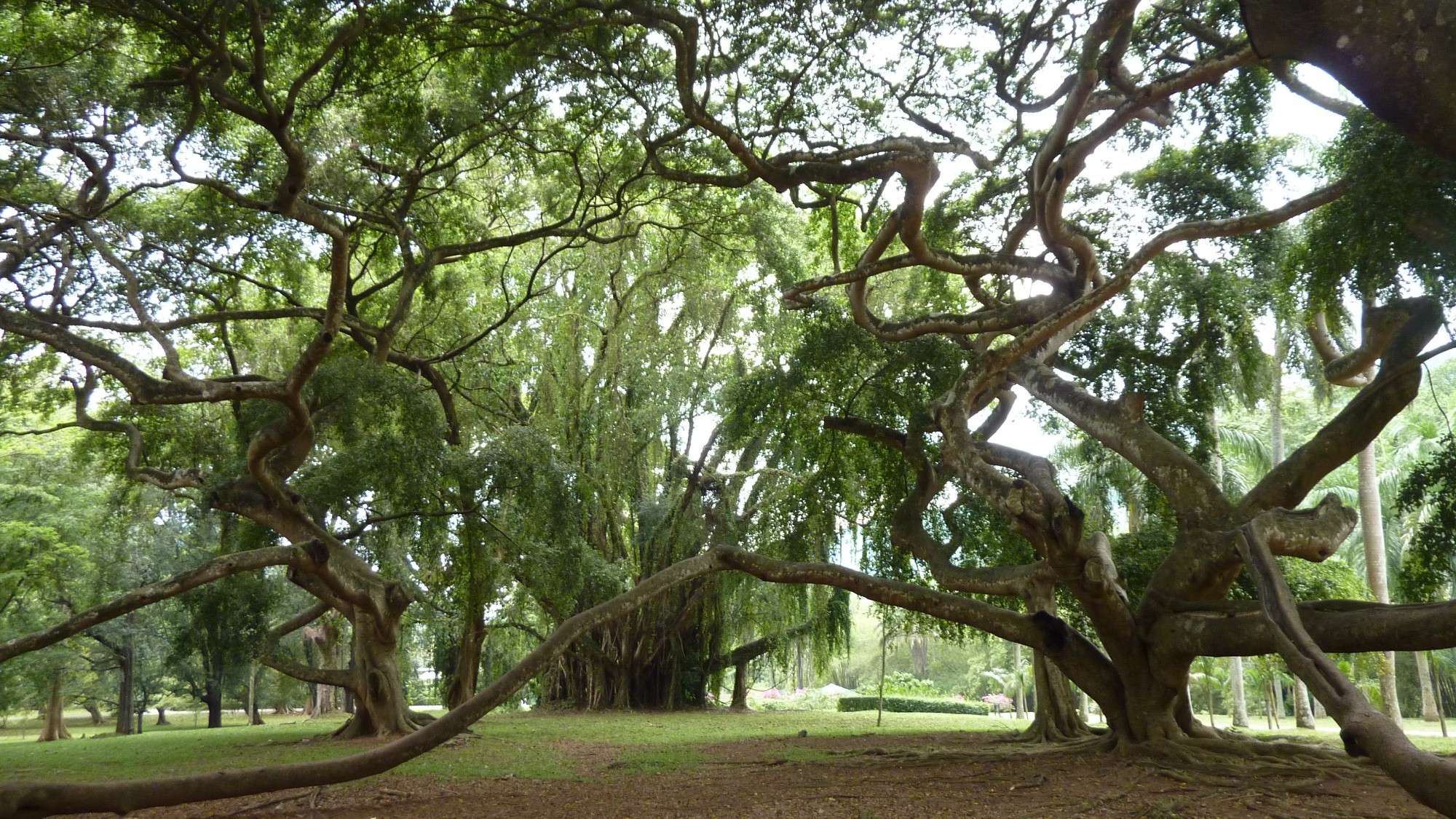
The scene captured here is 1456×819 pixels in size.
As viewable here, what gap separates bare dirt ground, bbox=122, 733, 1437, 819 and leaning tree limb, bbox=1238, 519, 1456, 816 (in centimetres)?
93

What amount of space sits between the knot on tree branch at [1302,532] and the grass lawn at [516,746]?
4109 mm

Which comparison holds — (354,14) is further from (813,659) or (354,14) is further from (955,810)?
(813,659)

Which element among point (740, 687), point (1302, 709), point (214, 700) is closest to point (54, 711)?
point (214, 700)

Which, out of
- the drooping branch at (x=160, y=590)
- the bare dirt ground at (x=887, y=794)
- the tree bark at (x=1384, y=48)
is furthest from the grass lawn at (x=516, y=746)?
the tree bark at (x=1384, y=48)

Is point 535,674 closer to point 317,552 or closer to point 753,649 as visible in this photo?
point 317,552

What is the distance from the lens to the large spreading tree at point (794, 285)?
683 cm

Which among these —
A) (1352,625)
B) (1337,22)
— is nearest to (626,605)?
(1352,625)

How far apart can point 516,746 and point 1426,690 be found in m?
22.0

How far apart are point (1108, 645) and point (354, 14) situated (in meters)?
8.66

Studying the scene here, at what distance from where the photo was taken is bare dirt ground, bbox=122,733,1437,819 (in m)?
5.36

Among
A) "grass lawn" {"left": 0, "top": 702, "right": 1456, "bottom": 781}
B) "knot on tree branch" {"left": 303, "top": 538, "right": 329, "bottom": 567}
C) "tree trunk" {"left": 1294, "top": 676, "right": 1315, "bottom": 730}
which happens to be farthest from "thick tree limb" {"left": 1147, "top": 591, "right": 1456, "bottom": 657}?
"tree trunk" {"left": 1294, "top": 676, "right": 1315, "bottom": 730}

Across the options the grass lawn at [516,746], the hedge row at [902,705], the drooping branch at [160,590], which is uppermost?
the drooping branch at [160,590]

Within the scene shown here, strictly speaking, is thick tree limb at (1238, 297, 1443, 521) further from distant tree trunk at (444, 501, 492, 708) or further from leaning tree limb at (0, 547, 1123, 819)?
distant tree trunk at (444, 501, 492, 708)

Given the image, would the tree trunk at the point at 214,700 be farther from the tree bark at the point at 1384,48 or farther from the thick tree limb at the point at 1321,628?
the tree bark at the point at 1384,48
